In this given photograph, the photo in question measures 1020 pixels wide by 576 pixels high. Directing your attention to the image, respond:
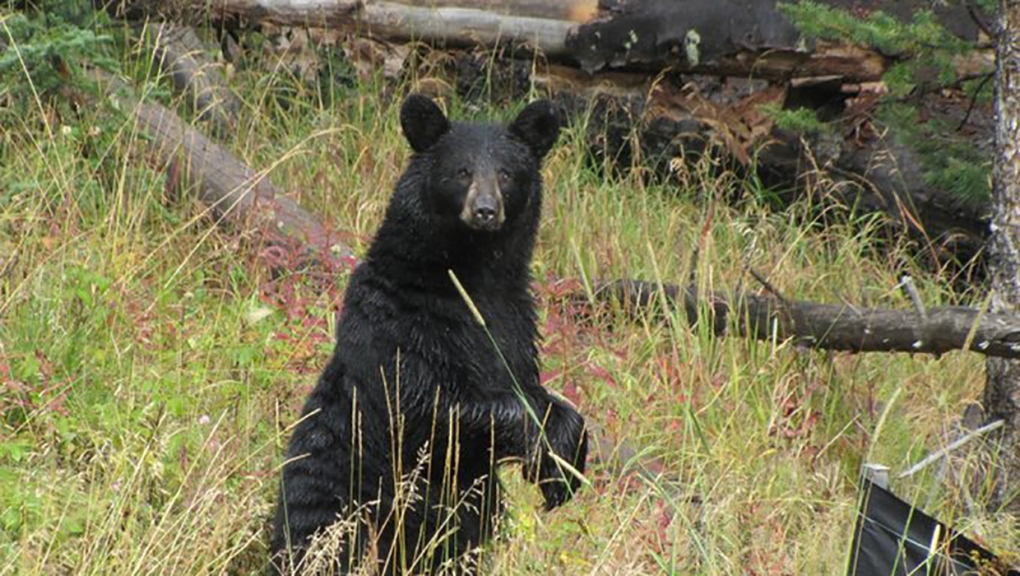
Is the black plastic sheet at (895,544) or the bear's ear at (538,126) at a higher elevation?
the bear's ear at (538,126)

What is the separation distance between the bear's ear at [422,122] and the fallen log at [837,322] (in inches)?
38.3

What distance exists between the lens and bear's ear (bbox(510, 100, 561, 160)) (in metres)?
5.24

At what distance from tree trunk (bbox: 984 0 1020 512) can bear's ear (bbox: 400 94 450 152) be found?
1.97 meters

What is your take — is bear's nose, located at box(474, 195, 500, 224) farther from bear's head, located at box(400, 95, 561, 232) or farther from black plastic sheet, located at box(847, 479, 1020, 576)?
black plastic sheet, located at box(847, 479, 1020, 576)

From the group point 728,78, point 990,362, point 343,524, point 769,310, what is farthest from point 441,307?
point 728,78

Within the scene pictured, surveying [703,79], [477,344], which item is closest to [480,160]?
[477,344]

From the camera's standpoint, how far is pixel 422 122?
5.21 m

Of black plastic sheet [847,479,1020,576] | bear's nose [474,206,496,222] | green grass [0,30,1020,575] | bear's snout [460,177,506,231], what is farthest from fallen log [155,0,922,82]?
black plastic sheet [847,479,1020,576]

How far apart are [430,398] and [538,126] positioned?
1.08 metres

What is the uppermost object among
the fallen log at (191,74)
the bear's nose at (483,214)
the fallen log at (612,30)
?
the bear's nose at (483,214)

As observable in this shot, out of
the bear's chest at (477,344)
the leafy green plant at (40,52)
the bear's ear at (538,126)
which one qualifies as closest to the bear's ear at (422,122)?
the bear's ear at (538,126)

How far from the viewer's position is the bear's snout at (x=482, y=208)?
4895mm

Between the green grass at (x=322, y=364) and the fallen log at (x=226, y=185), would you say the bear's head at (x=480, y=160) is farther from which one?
the fallen log at (x=226, y=185)

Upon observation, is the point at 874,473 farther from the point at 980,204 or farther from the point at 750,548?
the point at 980,204
